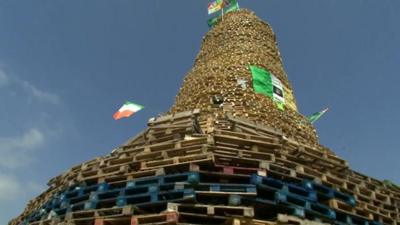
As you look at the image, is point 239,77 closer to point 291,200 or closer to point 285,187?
point 285,187

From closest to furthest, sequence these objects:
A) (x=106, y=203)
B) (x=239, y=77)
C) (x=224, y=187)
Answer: (x=224, y=187) < (x=106, y=203) < (x=239, y=77)

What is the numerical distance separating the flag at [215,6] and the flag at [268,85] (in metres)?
10.8

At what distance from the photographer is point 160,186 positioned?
1062 centimetres

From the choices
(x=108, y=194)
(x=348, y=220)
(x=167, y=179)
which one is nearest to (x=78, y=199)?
(x=108, y=194)

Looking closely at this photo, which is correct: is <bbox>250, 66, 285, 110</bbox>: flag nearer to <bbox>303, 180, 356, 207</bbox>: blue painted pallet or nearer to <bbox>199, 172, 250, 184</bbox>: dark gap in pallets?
<bbox>303, 180, 356, 207</bbox>: blue painted pallet

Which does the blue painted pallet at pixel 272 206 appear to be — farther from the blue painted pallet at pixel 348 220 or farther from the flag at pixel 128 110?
the flag at pixel 128 110

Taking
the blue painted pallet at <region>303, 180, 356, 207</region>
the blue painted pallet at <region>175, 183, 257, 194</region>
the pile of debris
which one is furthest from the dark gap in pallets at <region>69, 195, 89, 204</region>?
the blue painted pallet at <region>303, 180, 356, 207</region>

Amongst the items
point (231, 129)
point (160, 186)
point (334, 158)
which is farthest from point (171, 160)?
point (334, 158)

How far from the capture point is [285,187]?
35.0 feet

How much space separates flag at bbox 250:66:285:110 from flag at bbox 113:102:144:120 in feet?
12.4

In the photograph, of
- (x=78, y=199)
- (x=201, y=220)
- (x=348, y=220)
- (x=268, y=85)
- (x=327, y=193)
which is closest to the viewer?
(x=201, y=220)

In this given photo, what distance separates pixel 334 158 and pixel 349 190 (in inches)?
37.0

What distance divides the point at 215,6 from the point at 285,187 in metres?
17.7

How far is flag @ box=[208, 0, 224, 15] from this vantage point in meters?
26.6
